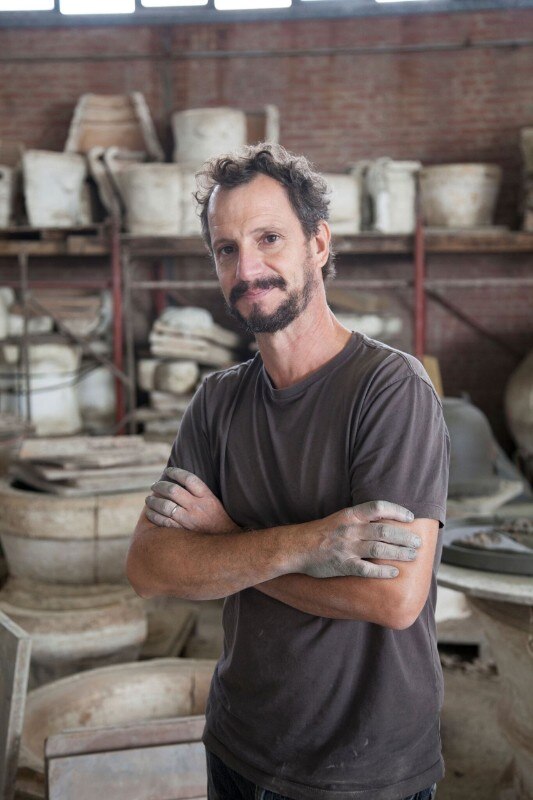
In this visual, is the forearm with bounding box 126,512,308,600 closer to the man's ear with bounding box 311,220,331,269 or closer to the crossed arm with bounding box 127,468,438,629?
the crossed arm with bounding box 127,468,438,629

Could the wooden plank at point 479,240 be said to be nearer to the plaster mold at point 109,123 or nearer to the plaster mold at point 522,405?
the plaster mold at point 522,405

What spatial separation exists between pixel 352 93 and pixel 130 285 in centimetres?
284

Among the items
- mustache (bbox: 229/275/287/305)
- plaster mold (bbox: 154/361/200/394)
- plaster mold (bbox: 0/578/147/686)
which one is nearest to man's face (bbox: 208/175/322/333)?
mustache (bbox: 229/275/287/305)

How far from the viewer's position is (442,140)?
8461 mm

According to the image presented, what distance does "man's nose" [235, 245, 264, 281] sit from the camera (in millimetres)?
1750

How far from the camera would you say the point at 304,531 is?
5.39ft

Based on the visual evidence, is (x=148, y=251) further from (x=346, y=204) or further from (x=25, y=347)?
(x=346, y=204)

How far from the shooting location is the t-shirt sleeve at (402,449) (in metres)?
1.58

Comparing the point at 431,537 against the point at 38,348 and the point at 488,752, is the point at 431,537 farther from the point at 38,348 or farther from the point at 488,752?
the point at 38,348

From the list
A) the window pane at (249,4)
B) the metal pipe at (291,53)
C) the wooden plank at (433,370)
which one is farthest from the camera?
the window pane at (249,4)

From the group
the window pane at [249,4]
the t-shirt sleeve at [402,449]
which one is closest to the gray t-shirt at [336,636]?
the t-shirt sleeve at [402,449]

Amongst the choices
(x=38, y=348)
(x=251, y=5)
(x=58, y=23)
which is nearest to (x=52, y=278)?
(x=38, y=348)

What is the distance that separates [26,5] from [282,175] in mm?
7926

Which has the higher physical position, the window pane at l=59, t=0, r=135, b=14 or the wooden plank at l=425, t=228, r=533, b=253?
the window pane at l=59, t=0, r=135, b=14
